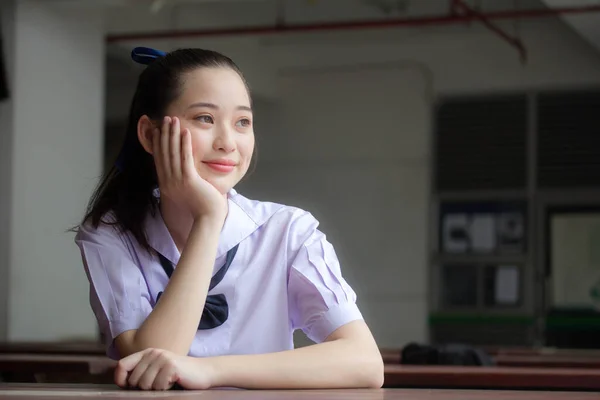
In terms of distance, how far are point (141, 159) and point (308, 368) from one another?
62 centimetres

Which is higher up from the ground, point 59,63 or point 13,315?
point 59,63

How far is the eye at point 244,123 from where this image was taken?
1.95 meters

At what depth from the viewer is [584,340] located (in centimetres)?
891

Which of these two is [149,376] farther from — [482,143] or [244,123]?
[482,143]

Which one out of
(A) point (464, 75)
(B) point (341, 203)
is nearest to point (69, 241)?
(B) point (341, 203)

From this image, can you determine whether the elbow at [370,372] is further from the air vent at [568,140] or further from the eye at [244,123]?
the air vent at [568,140]

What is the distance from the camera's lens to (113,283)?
1.88 metres

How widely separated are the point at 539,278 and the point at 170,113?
7586 mm

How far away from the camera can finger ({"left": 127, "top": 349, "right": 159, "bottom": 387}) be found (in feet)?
5.07

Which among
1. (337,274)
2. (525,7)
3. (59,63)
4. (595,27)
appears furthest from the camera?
(525,7)

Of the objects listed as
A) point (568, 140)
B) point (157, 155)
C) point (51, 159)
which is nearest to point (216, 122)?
point (157, 155)

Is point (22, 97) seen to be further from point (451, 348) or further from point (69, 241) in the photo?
point (451, 348)

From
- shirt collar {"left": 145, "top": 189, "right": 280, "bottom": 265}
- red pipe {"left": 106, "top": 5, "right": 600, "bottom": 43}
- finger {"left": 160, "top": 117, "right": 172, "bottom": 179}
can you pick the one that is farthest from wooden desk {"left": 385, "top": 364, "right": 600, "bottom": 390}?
red pipe {"left": 106, "top": 5, "right": 600, "bottom": 43}

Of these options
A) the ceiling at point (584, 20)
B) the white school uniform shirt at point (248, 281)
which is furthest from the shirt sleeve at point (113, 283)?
the ceiling at point (584, 20)
